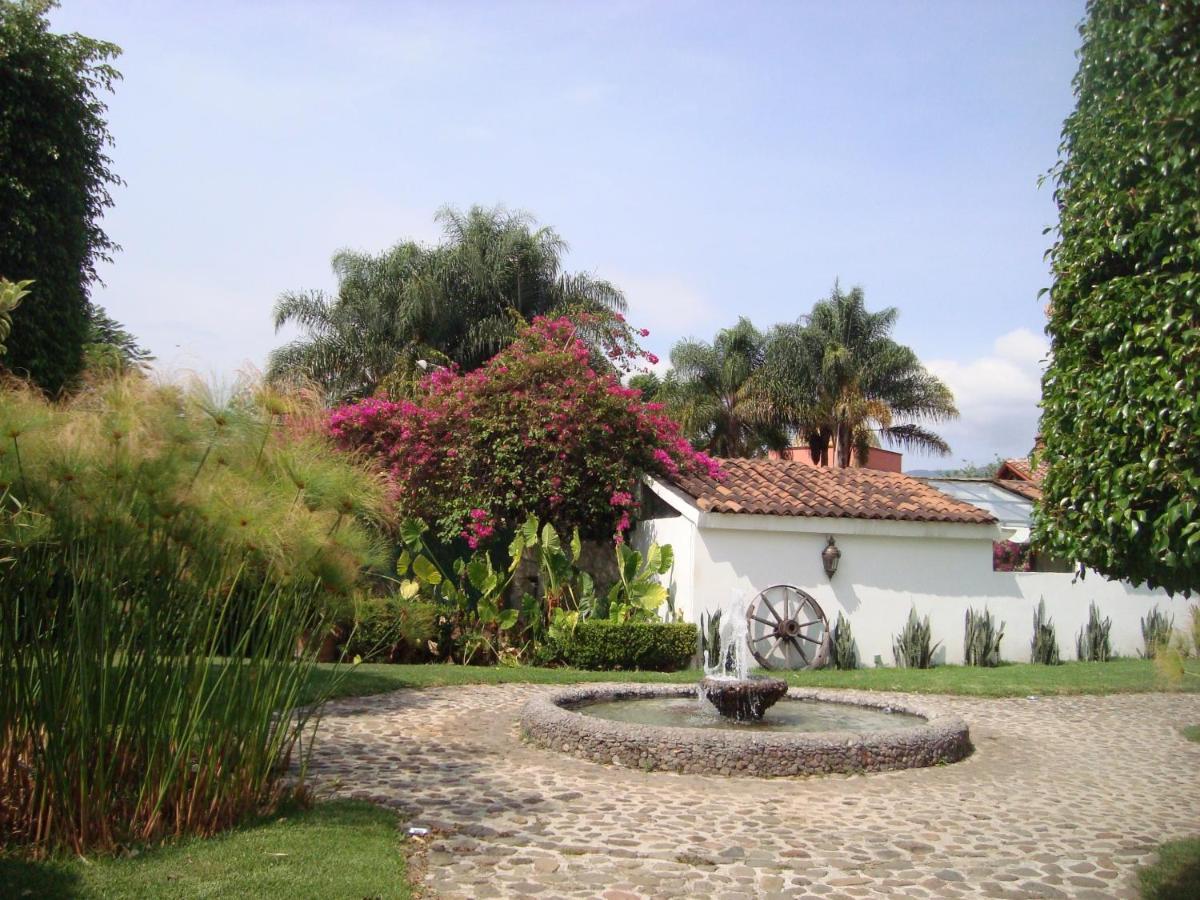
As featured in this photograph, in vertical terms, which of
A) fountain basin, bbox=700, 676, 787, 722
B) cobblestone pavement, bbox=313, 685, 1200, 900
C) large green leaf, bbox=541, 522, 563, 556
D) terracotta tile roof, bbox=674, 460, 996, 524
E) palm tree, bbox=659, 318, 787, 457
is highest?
palm tree, bbox=659, 318, 787, 457

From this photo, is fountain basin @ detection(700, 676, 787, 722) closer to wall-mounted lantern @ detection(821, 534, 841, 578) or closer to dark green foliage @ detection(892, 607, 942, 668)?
wall-mounted lantern @ detection(821, 534, 841, 578)

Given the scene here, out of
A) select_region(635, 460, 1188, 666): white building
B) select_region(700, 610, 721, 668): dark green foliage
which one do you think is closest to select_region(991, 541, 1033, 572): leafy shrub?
select_region(635, 460, 1188, 666): white building

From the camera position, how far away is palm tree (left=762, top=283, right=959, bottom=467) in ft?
106

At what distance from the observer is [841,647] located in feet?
53.9

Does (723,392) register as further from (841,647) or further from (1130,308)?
→ (1130,308)

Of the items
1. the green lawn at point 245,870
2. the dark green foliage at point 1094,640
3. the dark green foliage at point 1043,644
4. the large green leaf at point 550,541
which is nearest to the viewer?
the green lawn at point 245,870

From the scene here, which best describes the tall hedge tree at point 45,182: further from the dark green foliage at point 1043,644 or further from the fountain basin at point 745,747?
the dark green foliage at point 1043,644

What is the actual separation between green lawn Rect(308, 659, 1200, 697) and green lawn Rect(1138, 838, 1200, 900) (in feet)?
24.8

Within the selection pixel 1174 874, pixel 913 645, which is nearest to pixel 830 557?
pixel 913 645

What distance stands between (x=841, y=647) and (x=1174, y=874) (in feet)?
34.5

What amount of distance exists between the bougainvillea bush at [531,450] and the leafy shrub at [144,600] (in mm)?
10427

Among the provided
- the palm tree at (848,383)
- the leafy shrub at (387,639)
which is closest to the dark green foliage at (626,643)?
the leafy shrub at (387,639)

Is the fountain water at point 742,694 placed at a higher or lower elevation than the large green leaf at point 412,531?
lower

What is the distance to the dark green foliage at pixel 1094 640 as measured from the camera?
59.8 ft
